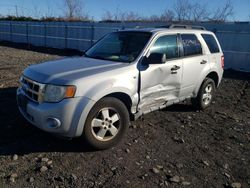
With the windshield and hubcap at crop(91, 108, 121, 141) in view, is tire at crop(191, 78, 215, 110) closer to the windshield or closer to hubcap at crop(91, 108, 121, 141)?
the windshield

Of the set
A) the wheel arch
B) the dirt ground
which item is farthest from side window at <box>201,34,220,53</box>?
the dirt ground

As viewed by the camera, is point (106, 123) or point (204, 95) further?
point (204, 95)

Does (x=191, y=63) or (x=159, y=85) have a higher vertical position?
(x=191, y=63)

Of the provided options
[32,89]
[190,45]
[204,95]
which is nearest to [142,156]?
[32,89]

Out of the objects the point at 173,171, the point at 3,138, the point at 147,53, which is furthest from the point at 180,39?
the point at 3,138

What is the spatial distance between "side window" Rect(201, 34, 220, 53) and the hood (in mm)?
2540

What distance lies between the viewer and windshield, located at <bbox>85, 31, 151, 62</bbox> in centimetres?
492

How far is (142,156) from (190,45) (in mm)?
2594

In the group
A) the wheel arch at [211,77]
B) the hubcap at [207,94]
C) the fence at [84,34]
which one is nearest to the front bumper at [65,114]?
the wheel arch at [211,77]

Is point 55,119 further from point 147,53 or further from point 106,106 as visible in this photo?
point 147,53

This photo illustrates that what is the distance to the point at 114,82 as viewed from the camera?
4.28m

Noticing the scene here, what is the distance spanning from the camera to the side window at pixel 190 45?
5680mm

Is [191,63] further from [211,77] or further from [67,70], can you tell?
[67,70]

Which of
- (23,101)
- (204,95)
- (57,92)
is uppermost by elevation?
(57,92)
